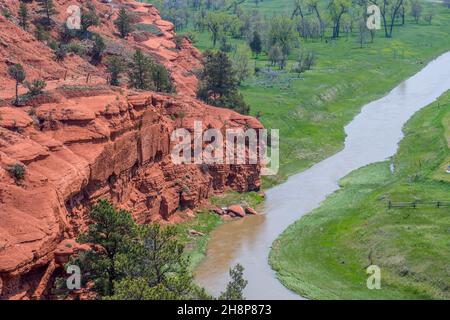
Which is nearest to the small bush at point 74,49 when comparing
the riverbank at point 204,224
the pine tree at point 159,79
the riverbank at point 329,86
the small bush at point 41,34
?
the small bush at point 41,34

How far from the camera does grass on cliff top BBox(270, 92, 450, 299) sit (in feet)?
173

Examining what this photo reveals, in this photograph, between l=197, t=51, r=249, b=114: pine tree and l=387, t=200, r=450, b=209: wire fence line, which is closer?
l=387, t=200, r=450, b=209: wire fence line

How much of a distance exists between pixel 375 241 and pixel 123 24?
209 feet

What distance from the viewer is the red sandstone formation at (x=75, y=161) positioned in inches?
1757

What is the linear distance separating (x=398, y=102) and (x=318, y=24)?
220 ft

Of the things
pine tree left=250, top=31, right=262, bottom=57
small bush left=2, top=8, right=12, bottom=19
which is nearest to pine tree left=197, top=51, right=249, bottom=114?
small bush left=2, top=8, right=12, bottom=19

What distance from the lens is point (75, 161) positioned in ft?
177

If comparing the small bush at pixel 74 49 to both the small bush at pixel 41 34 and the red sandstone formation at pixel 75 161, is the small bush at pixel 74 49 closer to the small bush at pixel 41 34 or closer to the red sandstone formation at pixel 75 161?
the red sandstone formation at pixel 75 161

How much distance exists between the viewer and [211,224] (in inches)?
2685

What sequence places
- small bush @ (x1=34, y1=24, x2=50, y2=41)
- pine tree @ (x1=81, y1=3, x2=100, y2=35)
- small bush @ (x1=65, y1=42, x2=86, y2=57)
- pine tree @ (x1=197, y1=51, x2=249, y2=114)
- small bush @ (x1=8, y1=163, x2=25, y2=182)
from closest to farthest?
small bush @ (x1=8, y1=163, x2=25, y2=182)
small bush @ (x1=34, y1=24, x2=50, y2=41)
small bush @ (x1=65, y1=42, x2=86, y2=57)
pine tree @ (x1=197, y1=51, x2=249, y2=114)
pine tree @ (x1=81, y1=3, x2=100, y2=35)

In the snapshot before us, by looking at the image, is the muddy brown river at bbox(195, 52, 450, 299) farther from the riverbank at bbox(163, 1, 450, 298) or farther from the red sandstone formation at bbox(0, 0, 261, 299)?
the red sandstone formation at bbox(0, 0, 261, 299)

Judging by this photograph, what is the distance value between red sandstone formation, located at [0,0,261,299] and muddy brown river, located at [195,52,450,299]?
6042 millimetres

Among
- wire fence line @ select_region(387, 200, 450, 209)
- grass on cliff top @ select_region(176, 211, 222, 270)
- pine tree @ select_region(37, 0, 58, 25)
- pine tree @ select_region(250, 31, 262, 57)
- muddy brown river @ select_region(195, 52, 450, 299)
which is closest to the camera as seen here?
muddy brown river @ select_region(195, 52, 450, 299)

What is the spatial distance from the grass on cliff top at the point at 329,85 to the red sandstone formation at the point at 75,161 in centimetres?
1517
